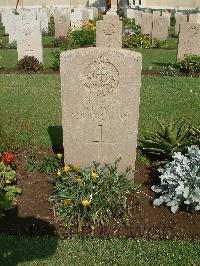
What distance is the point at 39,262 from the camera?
13.0ft

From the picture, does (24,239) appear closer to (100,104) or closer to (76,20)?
(100,104)

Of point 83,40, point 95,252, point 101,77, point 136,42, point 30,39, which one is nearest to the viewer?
point 95,252

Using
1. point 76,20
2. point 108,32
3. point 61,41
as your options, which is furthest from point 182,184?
point 76,20

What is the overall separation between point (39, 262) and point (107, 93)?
2.12m

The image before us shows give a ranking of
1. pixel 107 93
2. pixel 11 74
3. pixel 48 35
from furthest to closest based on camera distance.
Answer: pixel 48 35 < pixel 11 74 < pixel 107 93

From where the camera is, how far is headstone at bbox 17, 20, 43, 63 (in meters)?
12.6

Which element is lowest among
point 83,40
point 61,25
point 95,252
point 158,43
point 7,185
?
point 95,252

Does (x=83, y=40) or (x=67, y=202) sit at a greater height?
(x=83, y=40)

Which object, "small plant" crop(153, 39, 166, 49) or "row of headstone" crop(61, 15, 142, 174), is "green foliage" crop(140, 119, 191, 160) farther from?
"small plant" crop(153, 39, 166, 49)

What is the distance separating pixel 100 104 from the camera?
4.77 metres

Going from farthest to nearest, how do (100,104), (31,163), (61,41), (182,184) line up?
(61,41) < (31,163) < (100,104) < (182,184)

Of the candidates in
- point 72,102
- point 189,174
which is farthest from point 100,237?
point 72,102

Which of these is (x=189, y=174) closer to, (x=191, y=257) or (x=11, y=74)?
(x=191, y=257)

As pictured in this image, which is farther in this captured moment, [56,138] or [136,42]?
[136,42]
